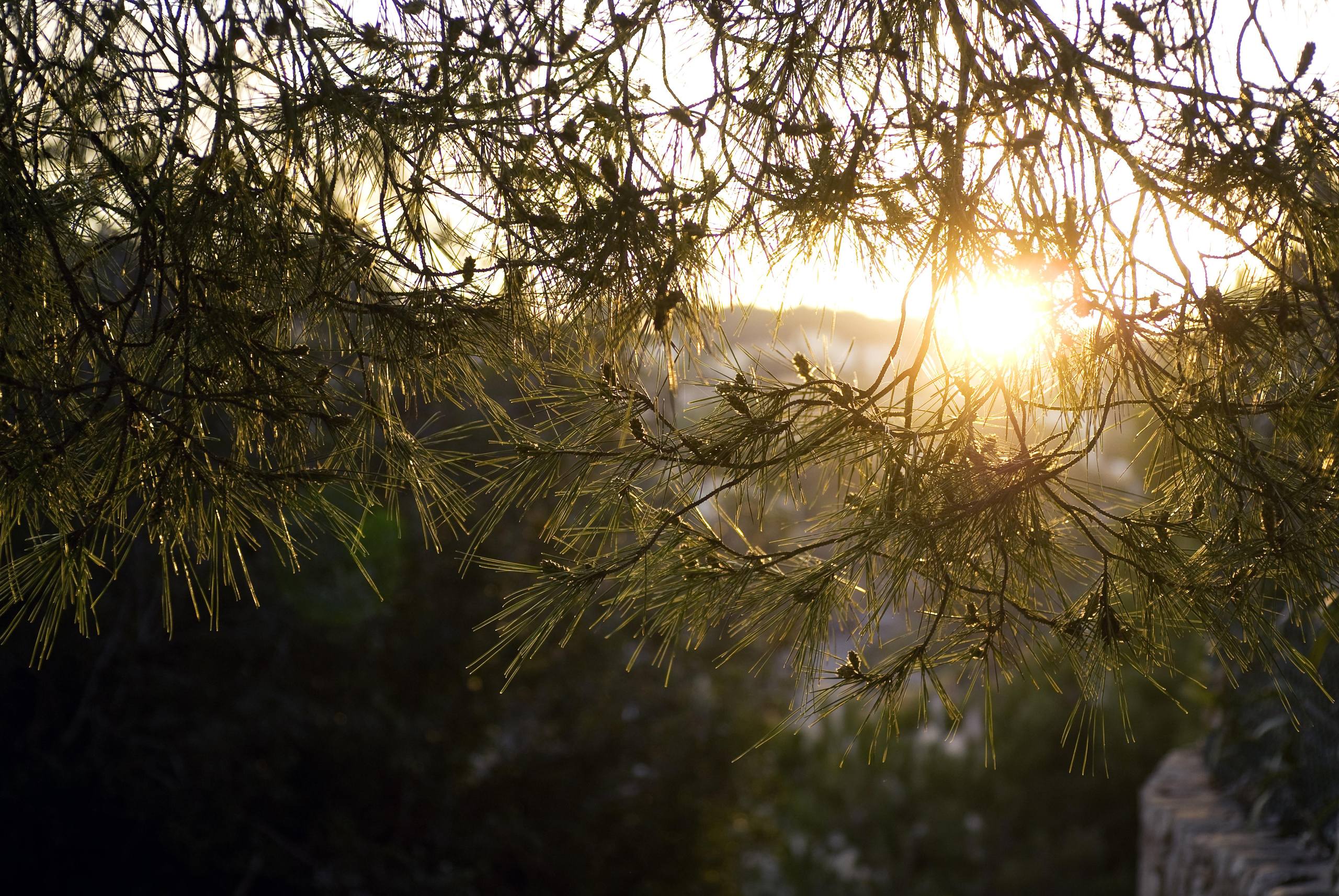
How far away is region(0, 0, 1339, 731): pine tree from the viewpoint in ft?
4.65

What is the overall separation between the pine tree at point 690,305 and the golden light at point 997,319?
0.05 ft

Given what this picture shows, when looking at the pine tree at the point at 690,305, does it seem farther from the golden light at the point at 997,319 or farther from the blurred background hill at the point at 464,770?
the blurred background hill at the point at 464,770

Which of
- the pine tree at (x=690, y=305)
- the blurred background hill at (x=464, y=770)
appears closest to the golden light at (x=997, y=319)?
the pine tree at (x=690, y=305)

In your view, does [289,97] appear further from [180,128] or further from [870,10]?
[870,10]

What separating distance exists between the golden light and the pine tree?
0.6 inches

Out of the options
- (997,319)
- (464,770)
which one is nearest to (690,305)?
(997,319)

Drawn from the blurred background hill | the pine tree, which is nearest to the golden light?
the pine tree

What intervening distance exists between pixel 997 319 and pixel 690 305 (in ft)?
1.47

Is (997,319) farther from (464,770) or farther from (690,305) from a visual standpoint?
(464,770)

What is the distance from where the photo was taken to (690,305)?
157 cm

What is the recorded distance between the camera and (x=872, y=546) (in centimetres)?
144

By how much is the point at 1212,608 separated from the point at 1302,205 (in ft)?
1.79

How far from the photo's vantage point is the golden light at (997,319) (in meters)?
1.52

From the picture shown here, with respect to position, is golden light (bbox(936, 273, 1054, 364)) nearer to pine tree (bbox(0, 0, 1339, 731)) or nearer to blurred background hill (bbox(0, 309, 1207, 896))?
pine tree (bbox(0, 0, 1339, 731))
